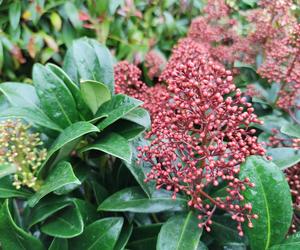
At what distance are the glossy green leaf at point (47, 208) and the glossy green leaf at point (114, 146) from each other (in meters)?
0.19

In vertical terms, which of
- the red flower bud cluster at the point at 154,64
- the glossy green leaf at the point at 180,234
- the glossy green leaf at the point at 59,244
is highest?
the red flower bud cluster at the point at 154,64

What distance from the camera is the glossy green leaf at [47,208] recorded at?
1317mm

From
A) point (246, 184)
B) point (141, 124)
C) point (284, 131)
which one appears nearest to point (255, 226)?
point (246, 184)

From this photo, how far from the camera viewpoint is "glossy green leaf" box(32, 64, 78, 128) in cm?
143

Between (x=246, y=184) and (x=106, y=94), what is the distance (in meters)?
0.59

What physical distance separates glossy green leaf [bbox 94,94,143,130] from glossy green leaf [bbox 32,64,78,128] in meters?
0.13

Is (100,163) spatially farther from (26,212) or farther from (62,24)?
(62,24)

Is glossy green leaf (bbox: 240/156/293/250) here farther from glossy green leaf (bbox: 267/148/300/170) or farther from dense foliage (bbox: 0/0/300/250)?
glossy green leaf (bbox: 267/148/300/170)

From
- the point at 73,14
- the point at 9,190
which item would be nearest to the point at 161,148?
the point at 9,190

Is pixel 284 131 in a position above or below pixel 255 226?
above

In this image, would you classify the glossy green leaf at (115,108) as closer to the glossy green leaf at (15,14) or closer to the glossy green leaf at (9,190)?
the glossy green leaf at (9,190)

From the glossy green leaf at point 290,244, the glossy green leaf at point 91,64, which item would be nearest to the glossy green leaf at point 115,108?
the glossy green leaf at point 91,64

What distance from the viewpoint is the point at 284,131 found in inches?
53.7

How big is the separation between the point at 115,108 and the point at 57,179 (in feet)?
1.02
